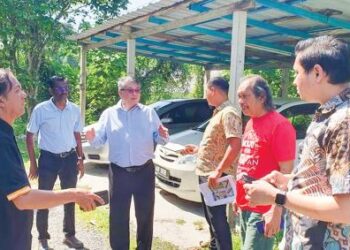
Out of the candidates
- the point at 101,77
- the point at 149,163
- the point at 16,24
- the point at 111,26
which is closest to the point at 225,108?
the point at 149,163

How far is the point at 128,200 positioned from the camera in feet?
12.2

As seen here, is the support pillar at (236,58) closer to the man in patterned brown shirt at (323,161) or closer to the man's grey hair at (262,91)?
the man's grey hair at (262,91)

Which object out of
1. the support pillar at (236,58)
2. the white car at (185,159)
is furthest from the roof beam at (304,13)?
the white car at (185,159)

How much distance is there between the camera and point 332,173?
1417mm

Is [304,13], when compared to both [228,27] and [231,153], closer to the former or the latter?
[228,27]

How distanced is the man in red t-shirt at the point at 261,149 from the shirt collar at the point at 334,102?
3.48 ft

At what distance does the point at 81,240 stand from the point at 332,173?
365 cm

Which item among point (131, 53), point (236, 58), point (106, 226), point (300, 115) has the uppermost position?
point (131, 53)

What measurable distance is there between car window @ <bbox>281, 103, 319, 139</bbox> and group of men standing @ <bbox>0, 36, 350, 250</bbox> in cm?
227

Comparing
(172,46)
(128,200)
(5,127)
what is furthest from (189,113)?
(5,127)

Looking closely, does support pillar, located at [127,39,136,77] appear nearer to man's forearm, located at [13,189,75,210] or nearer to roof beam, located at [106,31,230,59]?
roof beam, located at [106,31,230,59]

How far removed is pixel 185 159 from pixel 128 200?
6.05 ft

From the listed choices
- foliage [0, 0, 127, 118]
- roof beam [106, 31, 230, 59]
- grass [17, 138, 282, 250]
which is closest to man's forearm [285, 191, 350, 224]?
grass [17, 138, 282, 250]

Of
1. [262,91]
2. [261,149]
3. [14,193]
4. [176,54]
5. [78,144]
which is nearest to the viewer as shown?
[14,193]
